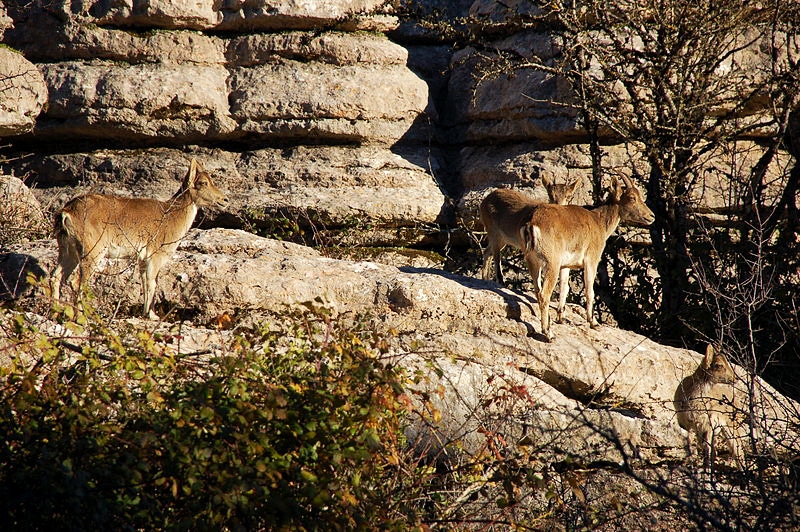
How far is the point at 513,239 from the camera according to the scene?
10781 mm

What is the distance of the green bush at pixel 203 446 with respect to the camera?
468 cm

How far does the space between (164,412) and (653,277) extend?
10.4 metres

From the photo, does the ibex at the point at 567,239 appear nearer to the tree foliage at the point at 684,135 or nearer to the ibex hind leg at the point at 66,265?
the tree foliage at the point at 684,135

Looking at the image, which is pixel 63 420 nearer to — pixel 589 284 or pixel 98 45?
pixel 589 284

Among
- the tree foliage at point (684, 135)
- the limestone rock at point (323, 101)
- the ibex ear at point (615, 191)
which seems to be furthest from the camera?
the limestone rock at point (323, 101)

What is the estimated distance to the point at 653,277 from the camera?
45.4 ft

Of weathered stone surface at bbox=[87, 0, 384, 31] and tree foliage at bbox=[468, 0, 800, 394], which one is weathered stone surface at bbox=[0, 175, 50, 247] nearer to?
weathered stone surface at bbox=[87, 0, 384, 31]

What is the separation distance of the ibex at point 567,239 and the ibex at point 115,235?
424cm

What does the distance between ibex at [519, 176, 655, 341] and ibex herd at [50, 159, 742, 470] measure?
1cm

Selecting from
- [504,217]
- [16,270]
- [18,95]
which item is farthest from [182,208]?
[18,95]

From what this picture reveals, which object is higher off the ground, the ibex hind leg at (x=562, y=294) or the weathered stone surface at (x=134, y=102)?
the weathered stone surface at (x=134, y=102)

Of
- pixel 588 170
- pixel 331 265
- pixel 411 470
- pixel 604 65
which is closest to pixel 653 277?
pixel 588 170

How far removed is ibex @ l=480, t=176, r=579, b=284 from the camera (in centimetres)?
1072

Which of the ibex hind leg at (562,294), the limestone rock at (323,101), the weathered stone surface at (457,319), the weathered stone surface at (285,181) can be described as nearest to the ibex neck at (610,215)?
the ibex hind leg at (562,294)
